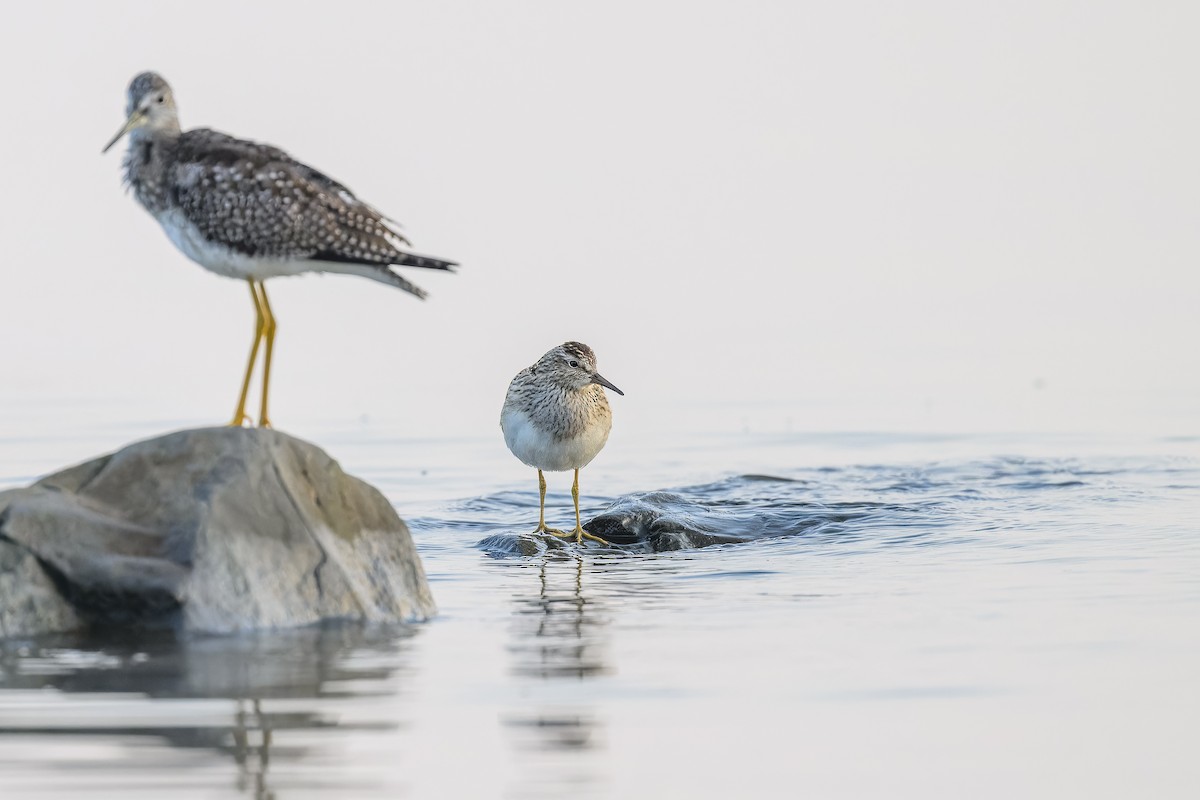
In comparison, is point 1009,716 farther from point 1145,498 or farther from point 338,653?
point 1145,498

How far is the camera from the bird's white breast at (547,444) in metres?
13.2

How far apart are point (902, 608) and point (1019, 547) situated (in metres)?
2.20

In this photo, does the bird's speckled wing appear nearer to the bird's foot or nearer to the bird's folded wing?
the bird's folded wing

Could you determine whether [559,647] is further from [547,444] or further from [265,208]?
[547,444]

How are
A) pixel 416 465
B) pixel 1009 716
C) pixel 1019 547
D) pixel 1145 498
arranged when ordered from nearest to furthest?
pixel 1009 716 → pixel 1019 547 → pixel 1145 498 → pixel 416 465

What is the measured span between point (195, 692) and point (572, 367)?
617cm

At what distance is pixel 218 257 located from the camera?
33.1 feet

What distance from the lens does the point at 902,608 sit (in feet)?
30.9

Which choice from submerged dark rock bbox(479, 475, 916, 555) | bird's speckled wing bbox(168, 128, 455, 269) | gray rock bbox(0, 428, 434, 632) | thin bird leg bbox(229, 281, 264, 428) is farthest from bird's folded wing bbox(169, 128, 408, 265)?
submerged dark rock bbox(479, 475, 916, 555)

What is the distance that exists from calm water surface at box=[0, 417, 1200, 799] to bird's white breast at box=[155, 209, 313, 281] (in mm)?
2031

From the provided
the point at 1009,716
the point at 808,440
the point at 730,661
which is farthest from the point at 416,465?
the point at 1009,716

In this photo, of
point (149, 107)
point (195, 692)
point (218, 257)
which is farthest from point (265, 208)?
point (195, 692)

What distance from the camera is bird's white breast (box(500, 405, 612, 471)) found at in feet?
43.2

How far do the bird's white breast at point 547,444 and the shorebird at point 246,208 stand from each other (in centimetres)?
296
